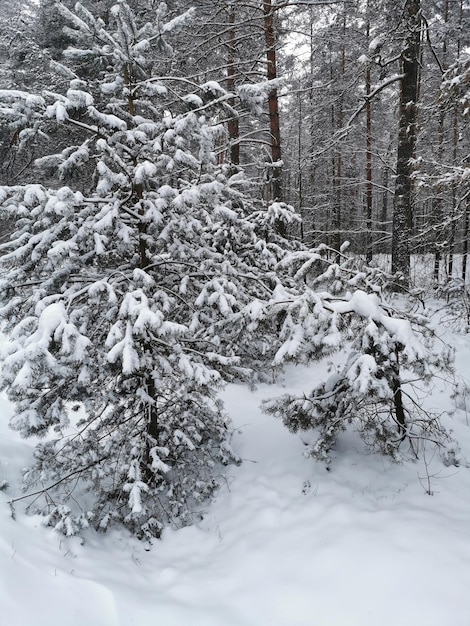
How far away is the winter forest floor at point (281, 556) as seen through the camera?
3029 millimetres

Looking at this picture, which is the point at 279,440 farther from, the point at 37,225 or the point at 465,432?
the point at 37,225

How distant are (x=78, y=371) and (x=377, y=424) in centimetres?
349

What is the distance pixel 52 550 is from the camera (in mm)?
3820

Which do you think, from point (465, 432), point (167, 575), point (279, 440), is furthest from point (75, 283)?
point (465, 432)

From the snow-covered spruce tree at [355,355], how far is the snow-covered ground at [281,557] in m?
0.53

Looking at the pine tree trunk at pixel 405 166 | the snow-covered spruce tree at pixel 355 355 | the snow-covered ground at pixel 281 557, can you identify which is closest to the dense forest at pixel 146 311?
the snow-covered spruce tree at pixel 355 355

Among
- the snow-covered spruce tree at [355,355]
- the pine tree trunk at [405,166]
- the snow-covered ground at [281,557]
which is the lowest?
the snow-covered ground at [281,557]

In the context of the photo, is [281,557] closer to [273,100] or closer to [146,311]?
[146,311]

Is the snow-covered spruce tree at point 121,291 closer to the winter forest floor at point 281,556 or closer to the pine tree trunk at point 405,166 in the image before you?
the winter forest floor at point 281,556

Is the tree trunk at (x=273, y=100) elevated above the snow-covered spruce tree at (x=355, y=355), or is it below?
above

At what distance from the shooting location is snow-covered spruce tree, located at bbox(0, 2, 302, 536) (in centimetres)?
392

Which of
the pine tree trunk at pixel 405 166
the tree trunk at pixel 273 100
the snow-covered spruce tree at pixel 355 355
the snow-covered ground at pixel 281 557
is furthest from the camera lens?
the pine tree trunk at pixel 405 166

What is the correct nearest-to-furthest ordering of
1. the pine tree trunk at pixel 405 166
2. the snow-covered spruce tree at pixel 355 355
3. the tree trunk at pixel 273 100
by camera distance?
1. the snow-covered spruce tree at pixel 355 355
2. the tree trunk at pixel 273 100
3. the pine tree trunk at pixel 405 166

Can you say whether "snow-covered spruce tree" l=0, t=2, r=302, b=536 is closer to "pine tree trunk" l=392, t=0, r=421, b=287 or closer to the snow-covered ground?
the snow-covered ground
